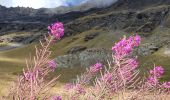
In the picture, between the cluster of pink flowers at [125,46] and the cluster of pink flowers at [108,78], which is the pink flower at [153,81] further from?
the cluster of pink flowers at [108,78]


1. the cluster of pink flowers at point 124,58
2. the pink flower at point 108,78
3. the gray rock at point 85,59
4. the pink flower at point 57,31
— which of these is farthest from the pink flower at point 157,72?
the gray rock at point 85,59

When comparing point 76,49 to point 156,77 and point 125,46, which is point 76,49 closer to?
point 156,77

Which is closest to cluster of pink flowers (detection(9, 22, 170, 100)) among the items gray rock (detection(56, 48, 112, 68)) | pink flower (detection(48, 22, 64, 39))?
pink flower (detection(48, 22, 64, 39))

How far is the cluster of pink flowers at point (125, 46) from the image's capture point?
6.45 m

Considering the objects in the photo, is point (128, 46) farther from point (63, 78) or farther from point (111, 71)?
point (63, 78)

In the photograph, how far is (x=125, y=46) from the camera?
669 centimetres

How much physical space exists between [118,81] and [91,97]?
0.52 metres

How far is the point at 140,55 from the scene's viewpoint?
502 ft

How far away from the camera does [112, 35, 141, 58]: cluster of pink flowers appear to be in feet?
21.1

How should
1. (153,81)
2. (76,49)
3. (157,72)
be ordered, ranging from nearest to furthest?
1. (153,81)
2. (157,72)
3. (76,49)

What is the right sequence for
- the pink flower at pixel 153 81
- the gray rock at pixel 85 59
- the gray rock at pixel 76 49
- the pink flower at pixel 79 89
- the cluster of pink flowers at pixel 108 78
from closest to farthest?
the cluster of pink flowers at pixel 108 78
the pink flower at pixel 79 89
the pink flower at pixel 153 81
the gray rock at pixel 85 59
the gray rock at pixel 76 49

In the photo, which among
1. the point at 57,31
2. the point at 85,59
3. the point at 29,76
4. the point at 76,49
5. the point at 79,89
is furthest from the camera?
the point at 76,49

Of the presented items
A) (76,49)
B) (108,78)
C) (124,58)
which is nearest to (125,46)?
(124,58)

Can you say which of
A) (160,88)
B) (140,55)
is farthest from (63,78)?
(160,88)
